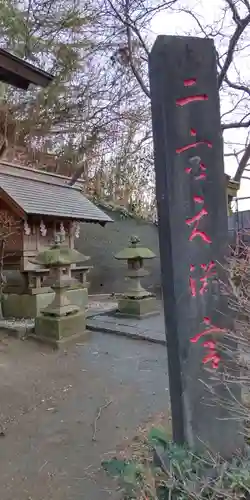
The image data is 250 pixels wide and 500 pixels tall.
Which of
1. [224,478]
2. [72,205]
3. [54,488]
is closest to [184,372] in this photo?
[224,478]

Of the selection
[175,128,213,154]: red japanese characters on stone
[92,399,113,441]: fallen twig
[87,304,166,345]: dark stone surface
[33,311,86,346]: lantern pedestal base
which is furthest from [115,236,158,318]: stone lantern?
[175,128,213,154]: red japanese characters on stone

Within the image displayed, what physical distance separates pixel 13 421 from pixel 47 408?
1.43 feet

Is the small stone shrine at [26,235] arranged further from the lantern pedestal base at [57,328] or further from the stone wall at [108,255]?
the stone wall at [108,255]

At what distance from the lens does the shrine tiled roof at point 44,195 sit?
819 cm

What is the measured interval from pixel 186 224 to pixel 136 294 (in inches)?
264

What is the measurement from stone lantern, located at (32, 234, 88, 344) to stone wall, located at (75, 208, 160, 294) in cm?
512

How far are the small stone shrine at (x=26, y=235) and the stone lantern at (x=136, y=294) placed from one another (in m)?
1.01

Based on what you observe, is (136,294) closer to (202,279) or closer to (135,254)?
(135,254)

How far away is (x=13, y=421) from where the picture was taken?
3889 mm

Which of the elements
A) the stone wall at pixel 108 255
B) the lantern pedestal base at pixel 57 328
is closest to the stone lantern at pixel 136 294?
the lantern pedestal base at pixel 57 328

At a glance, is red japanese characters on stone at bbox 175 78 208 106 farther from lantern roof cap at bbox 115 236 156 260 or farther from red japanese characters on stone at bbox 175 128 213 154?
lantern roof cap at bbox 115 236 156 260

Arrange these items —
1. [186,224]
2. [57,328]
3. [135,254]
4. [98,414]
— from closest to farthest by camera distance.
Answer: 1. [186,224]
2. [98,414]
3. [57,328]
4. [135,254]

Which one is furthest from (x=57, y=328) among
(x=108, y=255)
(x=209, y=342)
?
(x=108, y=255)

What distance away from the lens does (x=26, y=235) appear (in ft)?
28.1
